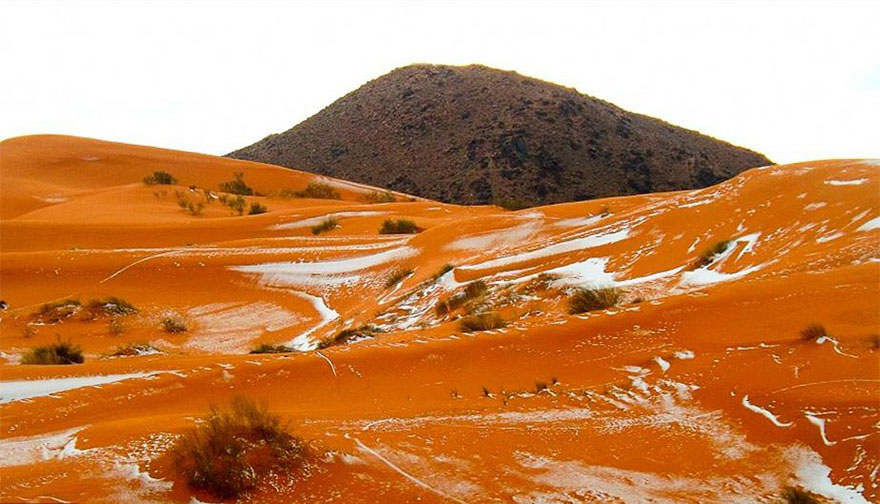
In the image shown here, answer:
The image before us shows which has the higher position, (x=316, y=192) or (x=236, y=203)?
(x=316, y=192)

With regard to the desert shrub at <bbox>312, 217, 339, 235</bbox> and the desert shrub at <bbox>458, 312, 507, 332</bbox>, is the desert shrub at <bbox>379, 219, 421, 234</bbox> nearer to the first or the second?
the desert shrub at <bbox>312, 217, 339, 235</bbox>

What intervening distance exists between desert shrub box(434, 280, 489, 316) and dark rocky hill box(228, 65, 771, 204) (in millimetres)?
34302

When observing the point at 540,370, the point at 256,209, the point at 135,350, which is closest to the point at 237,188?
the point at 256,209

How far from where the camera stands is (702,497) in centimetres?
351

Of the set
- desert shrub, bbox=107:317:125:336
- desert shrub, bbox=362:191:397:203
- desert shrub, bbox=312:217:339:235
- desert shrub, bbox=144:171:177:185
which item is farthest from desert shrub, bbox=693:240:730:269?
desert shrub, bbox=144:171:177:185

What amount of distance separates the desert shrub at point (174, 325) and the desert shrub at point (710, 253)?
7.95 meters

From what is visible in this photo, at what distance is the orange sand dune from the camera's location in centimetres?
359

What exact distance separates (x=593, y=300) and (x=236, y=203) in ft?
66.1

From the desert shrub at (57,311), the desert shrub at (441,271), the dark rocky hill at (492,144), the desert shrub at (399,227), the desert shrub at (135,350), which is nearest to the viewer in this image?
the desert shrub at (135,350)

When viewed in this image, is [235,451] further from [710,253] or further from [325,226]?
[325,226]

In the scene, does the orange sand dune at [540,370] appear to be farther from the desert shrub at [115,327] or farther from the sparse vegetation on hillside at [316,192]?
the sparse vegetation on hillside at [316,192]

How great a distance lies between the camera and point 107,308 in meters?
11.2

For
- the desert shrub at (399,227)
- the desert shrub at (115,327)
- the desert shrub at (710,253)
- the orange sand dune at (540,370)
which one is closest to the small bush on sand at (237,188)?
the desert shrub at (399,227)

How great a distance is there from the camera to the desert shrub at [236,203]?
79.4 ft
